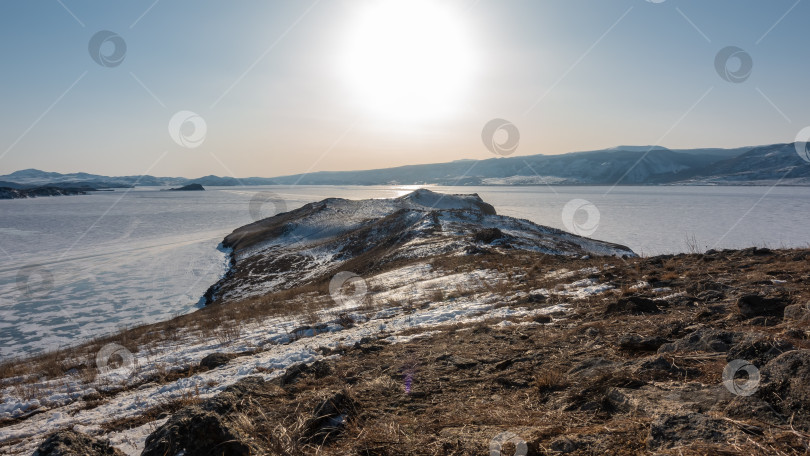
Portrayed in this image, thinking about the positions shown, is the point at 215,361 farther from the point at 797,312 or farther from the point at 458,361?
the point at 797,312

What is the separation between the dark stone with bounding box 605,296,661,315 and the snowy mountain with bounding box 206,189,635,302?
14822mm

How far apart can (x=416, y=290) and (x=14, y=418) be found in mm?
10776

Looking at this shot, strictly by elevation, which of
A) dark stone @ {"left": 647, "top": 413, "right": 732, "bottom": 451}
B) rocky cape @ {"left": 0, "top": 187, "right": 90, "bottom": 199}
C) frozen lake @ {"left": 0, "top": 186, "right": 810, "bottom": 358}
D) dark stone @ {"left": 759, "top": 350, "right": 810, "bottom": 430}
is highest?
rocky cape @ {"left": 0, "top": 187, "right": 90, "bottom": 199}

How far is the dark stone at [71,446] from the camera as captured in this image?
9.16 ft

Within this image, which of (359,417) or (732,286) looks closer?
(359,417)

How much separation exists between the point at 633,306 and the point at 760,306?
1.75 m

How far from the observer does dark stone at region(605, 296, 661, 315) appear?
6.97 metres

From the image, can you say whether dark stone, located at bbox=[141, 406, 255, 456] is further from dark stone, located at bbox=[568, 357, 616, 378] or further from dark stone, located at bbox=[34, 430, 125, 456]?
dark stone, located at bbox=[568, 357, 616, 378]

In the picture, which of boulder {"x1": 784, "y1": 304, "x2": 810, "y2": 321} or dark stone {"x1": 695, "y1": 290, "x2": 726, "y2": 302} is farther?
dark stone {"x1": 695, "y1": 290, "x2": 726, "y2": 302}

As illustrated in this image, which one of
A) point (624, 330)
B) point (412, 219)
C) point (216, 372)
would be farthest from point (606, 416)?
point (412, 219)

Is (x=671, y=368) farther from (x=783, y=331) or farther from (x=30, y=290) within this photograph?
(x=30, y=290)

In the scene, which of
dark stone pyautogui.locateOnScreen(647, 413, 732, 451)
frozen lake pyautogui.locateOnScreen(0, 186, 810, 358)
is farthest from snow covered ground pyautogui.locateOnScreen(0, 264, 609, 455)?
frozen lake pyautogui.locateOnScreen(0, 186, 810, 358)

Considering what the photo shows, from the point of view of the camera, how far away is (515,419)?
3434 mm

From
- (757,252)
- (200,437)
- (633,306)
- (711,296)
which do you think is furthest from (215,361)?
(757,252)
